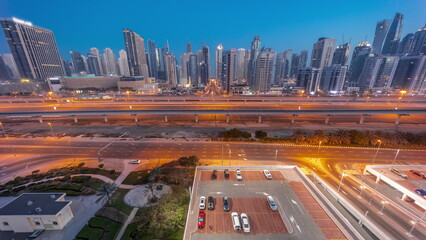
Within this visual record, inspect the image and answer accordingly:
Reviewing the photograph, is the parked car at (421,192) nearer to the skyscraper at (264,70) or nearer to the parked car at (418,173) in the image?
the parked car at (418,173)

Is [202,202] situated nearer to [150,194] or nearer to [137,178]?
[150,194]

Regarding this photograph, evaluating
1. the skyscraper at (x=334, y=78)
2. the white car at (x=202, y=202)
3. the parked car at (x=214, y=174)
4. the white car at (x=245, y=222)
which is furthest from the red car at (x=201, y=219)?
the skyscraper at (x=334, y=78)

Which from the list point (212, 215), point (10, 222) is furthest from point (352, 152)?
point (10, 222)

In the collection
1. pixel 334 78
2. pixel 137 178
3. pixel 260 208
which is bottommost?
pixel 137 178

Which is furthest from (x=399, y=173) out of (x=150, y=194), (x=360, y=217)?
(x=150, y=194)

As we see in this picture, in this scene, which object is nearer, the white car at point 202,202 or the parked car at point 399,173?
the white car at point 202,202

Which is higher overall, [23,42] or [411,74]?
[23,42]

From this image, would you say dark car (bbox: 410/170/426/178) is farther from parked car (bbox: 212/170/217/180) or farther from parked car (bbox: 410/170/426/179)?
parked car (bbox: 212/170/217/180)
